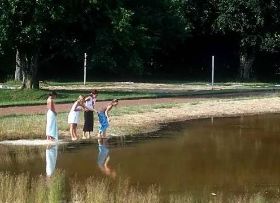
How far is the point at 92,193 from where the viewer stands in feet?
37.8

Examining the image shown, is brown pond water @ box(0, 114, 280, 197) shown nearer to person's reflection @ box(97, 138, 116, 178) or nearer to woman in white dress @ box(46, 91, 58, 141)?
person's reflection @ box(97, 138, 116, 178)

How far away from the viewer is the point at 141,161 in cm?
1734

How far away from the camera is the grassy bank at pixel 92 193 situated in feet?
36.8

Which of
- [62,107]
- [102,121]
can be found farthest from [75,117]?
[62,107]

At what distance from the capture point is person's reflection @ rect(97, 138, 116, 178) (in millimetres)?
15539

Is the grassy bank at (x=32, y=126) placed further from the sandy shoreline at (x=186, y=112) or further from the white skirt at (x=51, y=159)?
the white skirt at (x=51, y=159)

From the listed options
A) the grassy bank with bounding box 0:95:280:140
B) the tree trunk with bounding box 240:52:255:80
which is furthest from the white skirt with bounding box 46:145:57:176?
the tree trunk with bounding box 240:52:255:80

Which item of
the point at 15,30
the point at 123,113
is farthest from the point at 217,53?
the point at 123,113

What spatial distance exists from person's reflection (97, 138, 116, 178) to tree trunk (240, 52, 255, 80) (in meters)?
45.8

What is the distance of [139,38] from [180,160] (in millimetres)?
28038

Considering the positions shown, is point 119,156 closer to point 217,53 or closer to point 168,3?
point 168,3

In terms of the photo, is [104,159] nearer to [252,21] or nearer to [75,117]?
[75,117]

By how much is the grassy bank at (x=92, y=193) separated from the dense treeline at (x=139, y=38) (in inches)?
896

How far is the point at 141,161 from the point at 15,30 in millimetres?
20363
